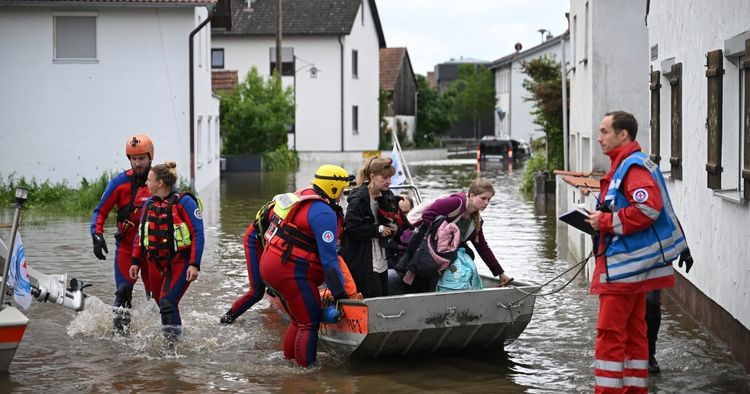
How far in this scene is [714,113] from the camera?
34.1ft

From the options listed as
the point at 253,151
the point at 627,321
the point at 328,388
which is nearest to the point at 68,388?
the point at 328,388

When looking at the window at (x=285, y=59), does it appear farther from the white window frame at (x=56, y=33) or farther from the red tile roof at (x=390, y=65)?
the white window frame at (x=56, y=33)

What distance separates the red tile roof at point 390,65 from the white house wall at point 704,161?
59974 mm

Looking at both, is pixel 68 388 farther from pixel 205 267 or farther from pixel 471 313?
pixel 205 267

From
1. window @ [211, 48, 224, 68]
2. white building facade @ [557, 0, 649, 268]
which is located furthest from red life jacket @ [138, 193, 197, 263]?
window @ [211, 48, 224, 68]

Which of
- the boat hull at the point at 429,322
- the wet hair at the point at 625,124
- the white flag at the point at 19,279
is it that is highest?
the wet hair at the point at 625,124

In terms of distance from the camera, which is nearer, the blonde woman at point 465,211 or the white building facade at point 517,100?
the blonde woman at point 465,211

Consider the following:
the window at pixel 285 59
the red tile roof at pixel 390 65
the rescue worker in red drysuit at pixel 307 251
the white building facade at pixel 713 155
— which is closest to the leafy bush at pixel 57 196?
the white building facade at pixel 713 155

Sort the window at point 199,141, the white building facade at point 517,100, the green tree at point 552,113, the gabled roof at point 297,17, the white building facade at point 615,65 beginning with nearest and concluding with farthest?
the white building facade at point 615,65, the window at point 199,141, the green tree at point 552,113, the gabled roof at point 297,17, the white building facade at point 517,100

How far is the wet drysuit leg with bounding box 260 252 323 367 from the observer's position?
9.23 metres

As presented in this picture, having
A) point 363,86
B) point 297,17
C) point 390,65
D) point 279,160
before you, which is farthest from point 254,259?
point 390,65

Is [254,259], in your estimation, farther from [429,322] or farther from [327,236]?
[327,236]

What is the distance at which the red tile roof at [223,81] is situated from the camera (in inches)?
1857

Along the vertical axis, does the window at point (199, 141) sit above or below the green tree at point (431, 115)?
below
